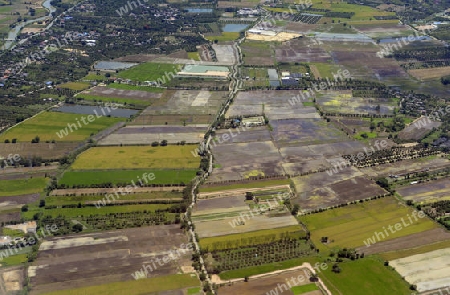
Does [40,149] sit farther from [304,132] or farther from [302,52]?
[302,52]

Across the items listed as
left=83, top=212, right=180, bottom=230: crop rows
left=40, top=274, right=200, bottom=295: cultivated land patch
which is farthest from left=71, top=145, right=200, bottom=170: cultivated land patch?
left=40, top=274, right=200, bottom=295: cultivated land patch

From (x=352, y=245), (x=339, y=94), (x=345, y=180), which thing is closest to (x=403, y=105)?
(x=339, y=94)

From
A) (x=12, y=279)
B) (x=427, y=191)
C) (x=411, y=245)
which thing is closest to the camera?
(x=12, y=279)

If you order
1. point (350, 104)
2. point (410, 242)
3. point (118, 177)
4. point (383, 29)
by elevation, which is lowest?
point (383, 29)

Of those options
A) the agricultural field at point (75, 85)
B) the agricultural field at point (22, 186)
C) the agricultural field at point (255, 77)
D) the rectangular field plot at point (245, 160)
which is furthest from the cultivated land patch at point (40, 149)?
the agricultural field at point (255, 77)

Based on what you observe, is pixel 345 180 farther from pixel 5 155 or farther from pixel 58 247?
pixel 5 155

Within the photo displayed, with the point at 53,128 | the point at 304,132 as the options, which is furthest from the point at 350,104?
the point at 53,128
